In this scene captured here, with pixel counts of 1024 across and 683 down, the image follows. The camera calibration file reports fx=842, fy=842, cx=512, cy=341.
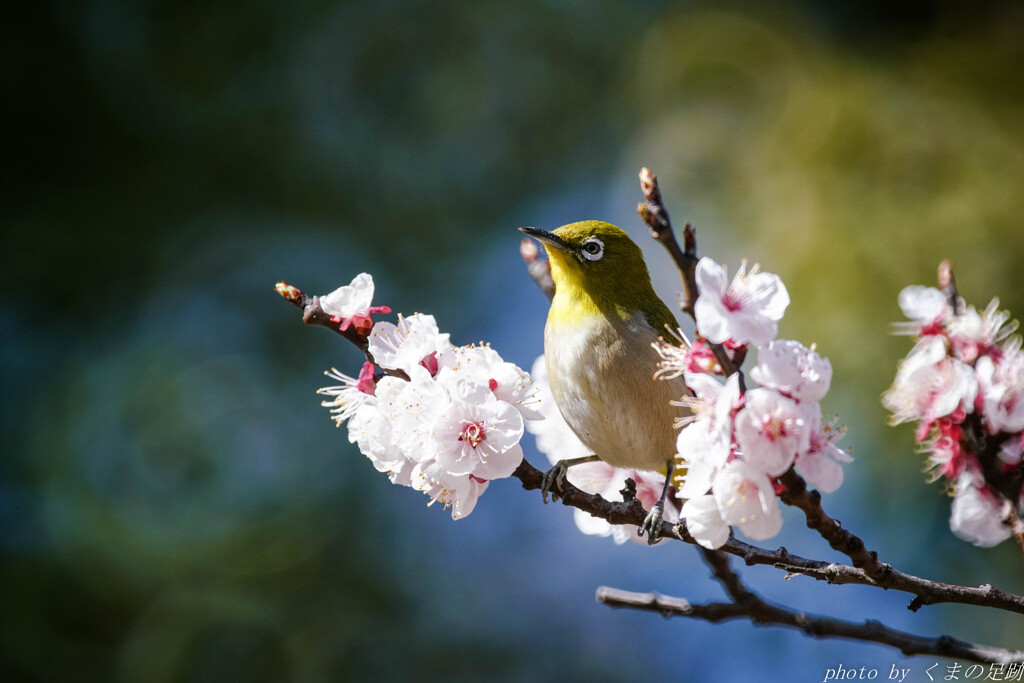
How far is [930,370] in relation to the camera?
1.46 metres

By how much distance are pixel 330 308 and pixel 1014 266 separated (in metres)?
4.08

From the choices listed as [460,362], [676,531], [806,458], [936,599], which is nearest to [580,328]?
[460,362]

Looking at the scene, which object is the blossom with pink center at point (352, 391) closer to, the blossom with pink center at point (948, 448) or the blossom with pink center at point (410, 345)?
the blossom with pink center at point (410, 345)

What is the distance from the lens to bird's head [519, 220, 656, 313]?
219 cm

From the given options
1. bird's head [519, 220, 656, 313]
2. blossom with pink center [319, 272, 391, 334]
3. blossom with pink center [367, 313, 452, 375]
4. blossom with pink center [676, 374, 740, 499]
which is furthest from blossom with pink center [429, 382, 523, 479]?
bird's head [519, 220, 656, 313]

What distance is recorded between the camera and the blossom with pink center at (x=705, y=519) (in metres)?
1.33

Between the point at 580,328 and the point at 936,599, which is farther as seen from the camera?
the point at 580,328

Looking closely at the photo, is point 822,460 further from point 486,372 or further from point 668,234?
point 486,372

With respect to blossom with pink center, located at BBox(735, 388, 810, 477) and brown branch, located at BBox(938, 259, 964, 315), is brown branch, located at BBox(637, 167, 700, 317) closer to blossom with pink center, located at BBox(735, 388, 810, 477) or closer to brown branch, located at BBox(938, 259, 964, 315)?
blossom with pink center, located at BBox(735, 388, 810, 477)

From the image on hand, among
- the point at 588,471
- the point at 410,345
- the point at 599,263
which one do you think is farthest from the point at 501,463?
the point at 599,263

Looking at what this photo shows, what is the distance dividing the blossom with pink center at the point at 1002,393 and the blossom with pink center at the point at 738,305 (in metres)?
0.48

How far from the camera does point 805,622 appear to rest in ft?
5.78

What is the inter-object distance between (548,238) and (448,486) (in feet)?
2.88

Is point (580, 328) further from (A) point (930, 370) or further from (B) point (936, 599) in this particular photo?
(B) point (936, 599)
